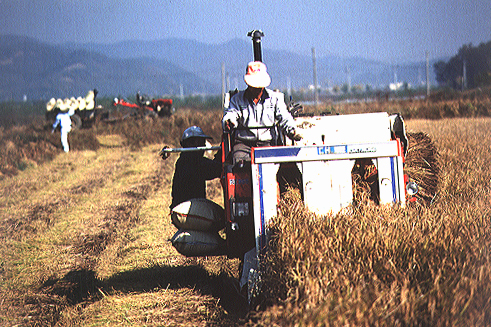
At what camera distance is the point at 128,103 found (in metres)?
31.0

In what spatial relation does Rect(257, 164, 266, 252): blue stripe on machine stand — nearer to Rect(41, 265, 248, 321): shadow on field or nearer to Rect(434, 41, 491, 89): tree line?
Rect(41, 265, 248, 321): shadow on field

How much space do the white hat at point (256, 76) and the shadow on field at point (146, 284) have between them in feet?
6.79

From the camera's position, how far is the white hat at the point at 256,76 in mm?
5691

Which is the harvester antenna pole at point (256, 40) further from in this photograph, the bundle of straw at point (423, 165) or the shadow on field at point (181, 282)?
the shadow on field at point (181, 282)

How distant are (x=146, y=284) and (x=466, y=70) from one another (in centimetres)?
5176

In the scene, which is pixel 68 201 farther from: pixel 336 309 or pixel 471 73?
pixel 471 73

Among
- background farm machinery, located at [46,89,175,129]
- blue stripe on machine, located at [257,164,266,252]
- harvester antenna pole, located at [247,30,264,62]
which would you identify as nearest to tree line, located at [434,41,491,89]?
background farm machinery, located at [46,89,175,129]

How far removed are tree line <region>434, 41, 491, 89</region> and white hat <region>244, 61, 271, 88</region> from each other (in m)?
29.4

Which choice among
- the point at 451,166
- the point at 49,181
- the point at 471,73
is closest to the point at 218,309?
the point at 451,166

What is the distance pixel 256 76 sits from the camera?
5715mm

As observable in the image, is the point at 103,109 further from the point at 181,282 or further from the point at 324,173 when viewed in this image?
the point at 324,173

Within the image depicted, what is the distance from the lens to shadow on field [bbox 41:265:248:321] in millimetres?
5734

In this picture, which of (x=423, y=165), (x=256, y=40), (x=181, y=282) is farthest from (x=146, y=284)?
(x=423, y=165)

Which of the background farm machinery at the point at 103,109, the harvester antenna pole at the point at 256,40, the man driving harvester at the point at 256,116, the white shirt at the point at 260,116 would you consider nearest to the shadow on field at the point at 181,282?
the man driving harvester at the point at 256,116
